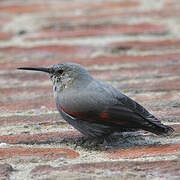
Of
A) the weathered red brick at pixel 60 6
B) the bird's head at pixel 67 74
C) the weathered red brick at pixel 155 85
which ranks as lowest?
the weathered red brick at pixel 155 85

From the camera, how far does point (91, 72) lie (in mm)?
3113

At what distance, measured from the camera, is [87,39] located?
11.6 ft

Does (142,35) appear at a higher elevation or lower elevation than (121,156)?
higher

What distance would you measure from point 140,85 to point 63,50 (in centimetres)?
75

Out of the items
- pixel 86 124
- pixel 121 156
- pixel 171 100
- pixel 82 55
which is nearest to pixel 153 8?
pixel 82 55

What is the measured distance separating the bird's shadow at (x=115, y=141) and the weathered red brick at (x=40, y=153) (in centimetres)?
12

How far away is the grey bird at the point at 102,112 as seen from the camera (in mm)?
2361

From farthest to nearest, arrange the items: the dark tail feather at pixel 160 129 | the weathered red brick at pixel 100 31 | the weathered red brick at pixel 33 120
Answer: the weathered red brick at pixel 100 31, the weathered red brick at pixel 33 120, the dark tail feather at pixel 160 129

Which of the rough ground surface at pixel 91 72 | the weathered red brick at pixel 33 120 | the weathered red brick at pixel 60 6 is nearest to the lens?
the rough ground surface at pixel 91 72

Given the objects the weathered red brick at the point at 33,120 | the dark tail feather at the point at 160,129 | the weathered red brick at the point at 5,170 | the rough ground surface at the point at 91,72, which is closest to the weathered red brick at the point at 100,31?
the rough ground surface at the point at 91,72

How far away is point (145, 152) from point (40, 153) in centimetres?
49

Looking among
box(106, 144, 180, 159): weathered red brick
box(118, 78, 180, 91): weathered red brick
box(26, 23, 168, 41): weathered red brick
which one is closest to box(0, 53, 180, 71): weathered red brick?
box(118, 78, 180, 91): weathered red brick

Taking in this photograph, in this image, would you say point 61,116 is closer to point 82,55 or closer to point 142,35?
point 82,55

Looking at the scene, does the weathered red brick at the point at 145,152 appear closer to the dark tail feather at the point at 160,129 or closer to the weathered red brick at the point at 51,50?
the dark tail feather at the point at 160,129
